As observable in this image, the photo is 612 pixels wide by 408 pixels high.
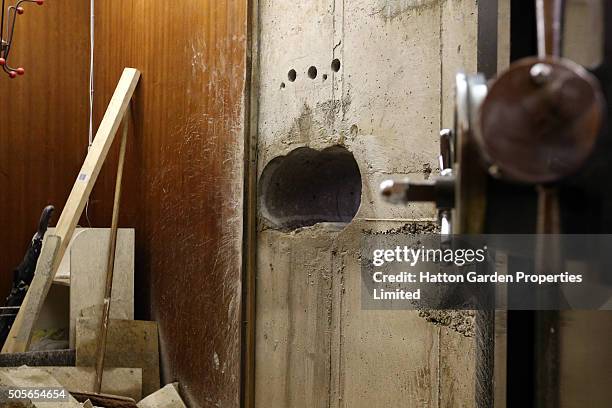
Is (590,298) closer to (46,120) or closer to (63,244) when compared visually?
(63,244)

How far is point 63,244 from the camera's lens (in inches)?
136

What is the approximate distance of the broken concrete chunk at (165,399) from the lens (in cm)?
323

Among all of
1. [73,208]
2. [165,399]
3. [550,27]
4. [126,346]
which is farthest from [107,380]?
[550,27]

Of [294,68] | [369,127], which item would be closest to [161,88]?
[294,68]

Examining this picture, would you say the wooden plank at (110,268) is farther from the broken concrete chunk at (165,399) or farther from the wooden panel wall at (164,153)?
the broken concrete chunk at (165,399)

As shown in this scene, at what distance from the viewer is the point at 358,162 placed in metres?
2.54

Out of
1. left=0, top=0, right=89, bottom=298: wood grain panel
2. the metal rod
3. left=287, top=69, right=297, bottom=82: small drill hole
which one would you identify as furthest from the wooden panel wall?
the metal rod

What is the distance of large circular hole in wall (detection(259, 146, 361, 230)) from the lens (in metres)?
3.04

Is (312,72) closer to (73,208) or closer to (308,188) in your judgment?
(308,188)

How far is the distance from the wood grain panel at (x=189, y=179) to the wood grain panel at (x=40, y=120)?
351mm

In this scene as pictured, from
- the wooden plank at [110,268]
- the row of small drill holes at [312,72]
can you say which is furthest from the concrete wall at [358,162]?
the wooden plank at [110,268]

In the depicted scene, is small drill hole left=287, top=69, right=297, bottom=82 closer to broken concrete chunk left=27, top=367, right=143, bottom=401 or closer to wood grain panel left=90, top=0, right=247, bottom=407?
wood grain panel left=90, top=0, right=247, bottom=407

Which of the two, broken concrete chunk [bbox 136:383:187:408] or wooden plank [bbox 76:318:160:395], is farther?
wooden plank [bbox 76:318:160:395]

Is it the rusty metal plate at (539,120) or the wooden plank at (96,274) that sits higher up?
the rusty metal plate at (539,120)
